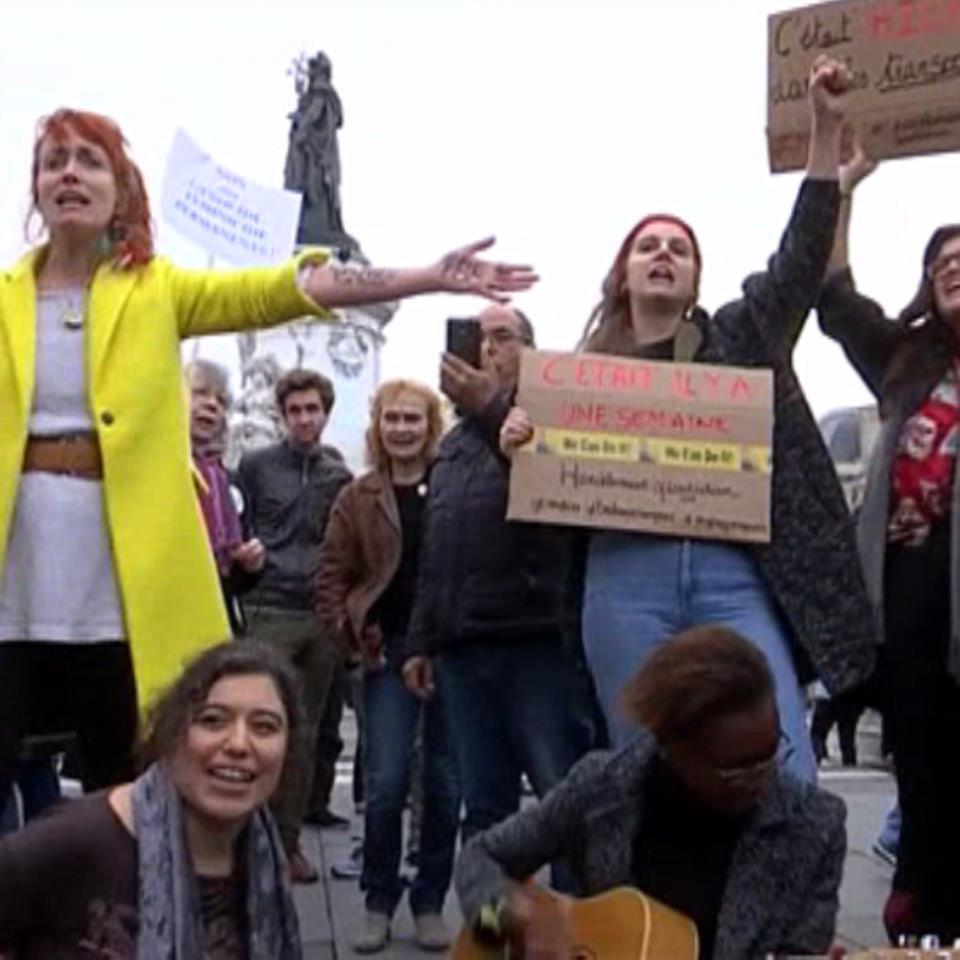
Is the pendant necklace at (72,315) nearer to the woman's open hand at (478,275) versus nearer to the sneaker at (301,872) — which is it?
the woman's open hand at (478,275)

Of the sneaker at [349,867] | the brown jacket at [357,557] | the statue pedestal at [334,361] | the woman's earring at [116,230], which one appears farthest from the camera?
the statue pedestal at [334,361]

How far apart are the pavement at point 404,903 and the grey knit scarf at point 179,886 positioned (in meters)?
1.40

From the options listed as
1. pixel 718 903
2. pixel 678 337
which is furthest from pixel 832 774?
pixel 718 903

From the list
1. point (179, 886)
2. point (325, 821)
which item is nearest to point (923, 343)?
point (179, 886)

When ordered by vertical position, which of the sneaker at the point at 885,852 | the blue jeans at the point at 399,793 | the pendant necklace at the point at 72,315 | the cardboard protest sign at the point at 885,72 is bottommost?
the sneaker at the point at 885,852

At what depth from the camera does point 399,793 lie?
4.98 m

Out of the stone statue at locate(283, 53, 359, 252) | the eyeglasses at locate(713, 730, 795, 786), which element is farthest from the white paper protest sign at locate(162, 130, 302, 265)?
the stone statue at locate(283, 53, 359, 252)

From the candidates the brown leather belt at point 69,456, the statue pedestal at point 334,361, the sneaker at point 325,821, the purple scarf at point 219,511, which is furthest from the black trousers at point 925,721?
the statue pedestal at point 334,361

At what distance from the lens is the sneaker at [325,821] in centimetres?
681

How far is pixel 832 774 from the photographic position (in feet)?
29.0

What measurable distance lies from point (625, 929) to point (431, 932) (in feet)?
7.01

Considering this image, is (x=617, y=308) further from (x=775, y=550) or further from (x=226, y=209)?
(x=226, y=209)

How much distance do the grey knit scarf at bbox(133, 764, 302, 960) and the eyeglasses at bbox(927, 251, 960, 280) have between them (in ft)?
5.89

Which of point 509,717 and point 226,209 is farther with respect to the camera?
point 226,209
